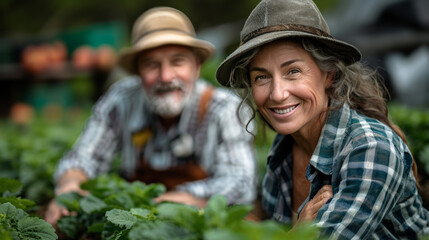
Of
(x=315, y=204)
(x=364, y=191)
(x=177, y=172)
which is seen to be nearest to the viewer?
(x=364, y=191)

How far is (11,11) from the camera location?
20547 millimetres

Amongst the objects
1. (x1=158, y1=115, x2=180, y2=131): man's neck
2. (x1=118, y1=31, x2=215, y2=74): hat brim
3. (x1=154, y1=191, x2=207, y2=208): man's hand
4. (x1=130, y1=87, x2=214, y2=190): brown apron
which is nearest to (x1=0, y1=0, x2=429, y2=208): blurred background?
(x1=130, y1=87, x2=214, y2=190): brown apron

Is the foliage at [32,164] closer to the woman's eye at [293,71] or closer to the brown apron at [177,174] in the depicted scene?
the brown apron at [177,174]

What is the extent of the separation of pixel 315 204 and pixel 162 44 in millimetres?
1949

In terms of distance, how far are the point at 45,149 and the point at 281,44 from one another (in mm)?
3124

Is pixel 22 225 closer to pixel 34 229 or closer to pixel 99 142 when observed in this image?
pixel 34 229

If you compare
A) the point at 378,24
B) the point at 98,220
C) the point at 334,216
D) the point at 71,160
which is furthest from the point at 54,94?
the point at 334,216

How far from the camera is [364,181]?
1.78m

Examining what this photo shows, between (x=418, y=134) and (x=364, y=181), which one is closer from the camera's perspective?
(x=364, y=181)

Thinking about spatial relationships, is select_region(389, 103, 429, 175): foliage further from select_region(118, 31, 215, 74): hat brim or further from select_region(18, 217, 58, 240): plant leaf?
select_region(18, 217, 58, 240): plant leaf

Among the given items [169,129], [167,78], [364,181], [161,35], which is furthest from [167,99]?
[364,181]

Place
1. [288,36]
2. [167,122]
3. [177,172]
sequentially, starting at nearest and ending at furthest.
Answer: [288,36], [177,172], [167,122]

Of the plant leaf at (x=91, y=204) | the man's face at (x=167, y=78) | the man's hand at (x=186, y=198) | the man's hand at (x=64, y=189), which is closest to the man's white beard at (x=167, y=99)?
the man's face at (x=167, y=78)

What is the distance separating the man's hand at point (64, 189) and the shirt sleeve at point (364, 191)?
1680 mm
